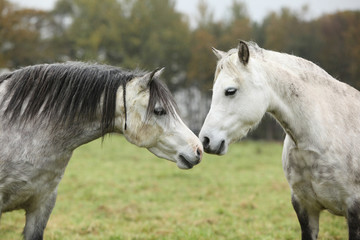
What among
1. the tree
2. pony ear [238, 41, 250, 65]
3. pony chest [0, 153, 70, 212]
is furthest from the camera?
the tree

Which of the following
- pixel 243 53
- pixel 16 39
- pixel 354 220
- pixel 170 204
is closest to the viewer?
pixel 354 220

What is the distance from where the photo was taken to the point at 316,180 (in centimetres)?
338

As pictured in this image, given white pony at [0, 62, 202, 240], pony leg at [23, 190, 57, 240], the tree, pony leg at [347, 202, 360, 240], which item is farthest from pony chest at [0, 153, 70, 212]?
the tree

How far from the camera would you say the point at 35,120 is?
338 centimetres

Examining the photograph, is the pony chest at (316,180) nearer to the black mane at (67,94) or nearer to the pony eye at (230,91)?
the pony eye at (230,91)

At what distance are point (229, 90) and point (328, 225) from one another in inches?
148

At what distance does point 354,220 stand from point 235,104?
139 cm

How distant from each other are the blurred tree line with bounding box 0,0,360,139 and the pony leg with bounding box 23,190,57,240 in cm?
2105

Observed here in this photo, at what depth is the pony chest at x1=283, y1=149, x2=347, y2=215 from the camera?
3.31 meters

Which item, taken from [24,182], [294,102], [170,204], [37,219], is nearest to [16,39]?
[170,204]

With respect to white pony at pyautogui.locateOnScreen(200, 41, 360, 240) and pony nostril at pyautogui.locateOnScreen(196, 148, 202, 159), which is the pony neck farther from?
pony nostril at pyautogui.locateOnScreen(196, 148, 202, 159)

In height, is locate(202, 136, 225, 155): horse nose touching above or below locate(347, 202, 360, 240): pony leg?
above

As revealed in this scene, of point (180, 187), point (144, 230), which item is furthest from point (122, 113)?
point (180, 187)

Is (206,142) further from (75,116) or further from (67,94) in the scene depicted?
(67,94)
